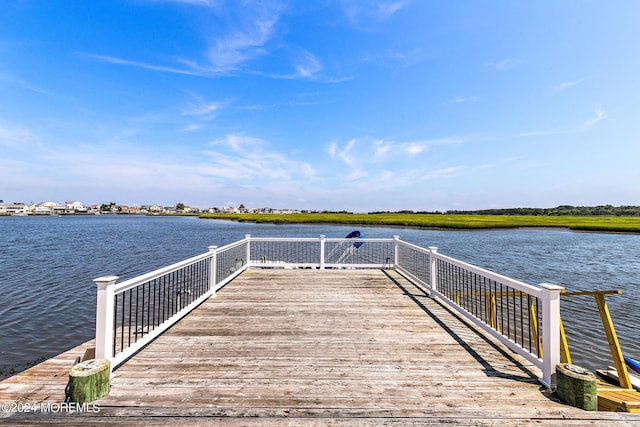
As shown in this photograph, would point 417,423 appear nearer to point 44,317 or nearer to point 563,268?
point 44,317

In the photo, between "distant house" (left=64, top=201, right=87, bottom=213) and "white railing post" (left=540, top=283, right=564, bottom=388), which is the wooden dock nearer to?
"white railing post" (left=540, top=283, right=564, bottom=388)

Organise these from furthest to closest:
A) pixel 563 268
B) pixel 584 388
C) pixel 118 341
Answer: pixel 563 268 → pixel 118 341 → pixel 584 388

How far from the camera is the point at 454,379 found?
10.3ft

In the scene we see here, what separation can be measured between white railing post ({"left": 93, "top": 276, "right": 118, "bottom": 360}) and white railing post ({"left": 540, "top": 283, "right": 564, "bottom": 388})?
14.7 ft

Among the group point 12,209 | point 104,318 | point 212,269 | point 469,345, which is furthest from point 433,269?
point 12,209

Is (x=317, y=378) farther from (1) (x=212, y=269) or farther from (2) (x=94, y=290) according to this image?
(2) (x=94, y=290)

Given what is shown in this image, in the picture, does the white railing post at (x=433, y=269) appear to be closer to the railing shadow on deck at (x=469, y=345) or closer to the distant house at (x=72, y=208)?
the railing shadow on deck at (x=469, y=345)

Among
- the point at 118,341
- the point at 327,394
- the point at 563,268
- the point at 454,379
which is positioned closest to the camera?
the point at 327,394

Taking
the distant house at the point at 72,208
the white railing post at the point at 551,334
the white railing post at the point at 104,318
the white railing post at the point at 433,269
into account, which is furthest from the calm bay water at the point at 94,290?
the distant house at the point at 72,208

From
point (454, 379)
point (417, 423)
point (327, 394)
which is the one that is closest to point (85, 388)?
point (327, 394)

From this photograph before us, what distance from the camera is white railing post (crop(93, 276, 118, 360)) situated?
302 cm

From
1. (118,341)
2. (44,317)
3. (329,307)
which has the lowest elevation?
(44,317)

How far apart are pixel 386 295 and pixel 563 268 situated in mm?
15803

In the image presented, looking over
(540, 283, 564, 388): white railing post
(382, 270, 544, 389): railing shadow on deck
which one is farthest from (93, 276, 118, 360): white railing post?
(540, 283, 564, 388): white railing post
